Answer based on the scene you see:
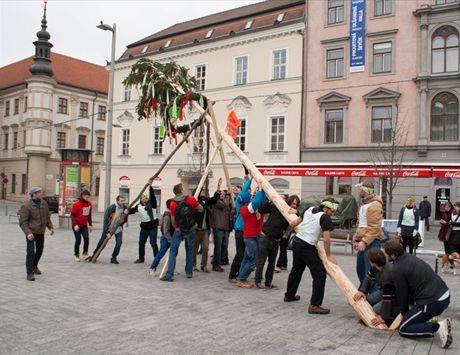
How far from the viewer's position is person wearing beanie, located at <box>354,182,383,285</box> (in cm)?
722

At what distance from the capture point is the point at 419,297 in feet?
18.2

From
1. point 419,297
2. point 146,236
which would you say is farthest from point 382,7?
point 419,297

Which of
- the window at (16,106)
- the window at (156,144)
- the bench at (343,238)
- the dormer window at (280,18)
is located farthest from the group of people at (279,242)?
the window at (16,106)

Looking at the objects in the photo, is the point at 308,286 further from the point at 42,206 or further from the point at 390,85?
the point at 390,85

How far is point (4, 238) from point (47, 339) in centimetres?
1153

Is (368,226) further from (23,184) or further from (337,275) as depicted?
(23,184)

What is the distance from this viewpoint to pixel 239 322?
19.9ft

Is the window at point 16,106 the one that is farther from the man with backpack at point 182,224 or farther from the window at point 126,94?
the man with backpack at point 182,224

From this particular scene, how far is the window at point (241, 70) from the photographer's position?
94.7 feet

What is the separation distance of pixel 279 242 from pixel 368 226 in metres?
2.06

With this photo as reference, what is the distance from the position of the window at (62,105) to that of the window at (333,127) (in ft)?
109

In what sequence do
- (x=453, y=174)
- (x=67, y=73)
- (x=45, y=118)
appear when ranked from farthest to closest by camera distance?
(x=67, y=73), (x=45, y=118), (x=453, y=174)

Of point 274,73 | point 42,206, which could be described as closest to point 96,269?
point 42,206

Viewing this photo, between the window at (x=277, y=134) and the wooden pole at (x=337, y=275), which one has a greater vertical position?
the window at (x=277, y=134)
